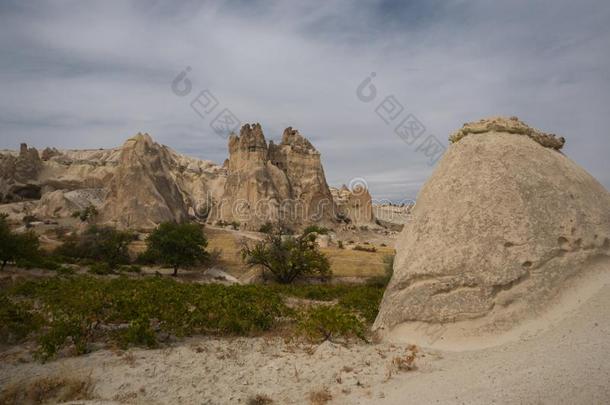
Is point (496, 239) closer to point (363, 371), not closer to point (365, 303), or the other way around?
point (363, 371)

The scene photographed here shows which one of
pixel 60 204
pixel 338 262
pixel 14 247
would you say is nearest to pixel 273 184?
pixel 60 204

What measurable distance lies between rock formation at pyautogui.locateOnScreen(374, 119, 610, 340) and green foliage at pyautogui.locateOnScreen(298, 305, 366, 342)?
450 millimetres

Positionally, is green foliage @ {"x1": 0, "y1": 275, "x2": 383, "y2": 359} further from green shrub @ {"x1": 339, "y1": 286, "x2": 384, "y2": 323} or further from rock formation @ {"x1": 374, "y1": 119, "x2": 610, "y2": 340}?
rock formation @ {"x1": 374, "y1": 119, "x2": 610, "y2": 340}

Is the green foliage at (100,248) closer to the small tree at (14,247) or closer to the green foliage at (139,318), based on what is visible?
the small tree at (14,247)

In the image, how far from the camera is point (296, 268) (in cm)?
2211

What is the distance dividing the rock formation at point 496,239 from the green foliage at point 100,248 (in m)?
21.9

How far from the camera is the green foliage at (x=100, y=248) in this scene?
81.8 feet

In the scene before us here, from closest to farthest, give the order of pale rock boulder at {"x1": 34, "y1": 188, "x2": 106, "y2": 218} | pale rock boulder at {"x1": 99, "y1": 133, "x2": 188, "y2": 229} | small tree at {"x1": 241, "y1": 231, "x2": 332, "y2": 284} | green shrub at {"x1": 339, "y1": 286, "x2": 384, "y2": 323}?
green shrub at {"x1": 339, "y1": 286, "x2": 384, "y2": 323}
small tree at {"x1": 241, "y1": 231, "x2": 332, "y2": 284}
pale rock boulder at {"x1": 99, "y1": 133, "x2": 188, "y2": 229}
pale rock boulder at {"x1": 34, "y1": 188, "x2": 106, "y2": 218}

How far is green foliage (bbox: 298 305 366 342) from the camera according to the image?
6477 millimetres

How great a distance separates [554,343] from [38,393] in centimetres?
615

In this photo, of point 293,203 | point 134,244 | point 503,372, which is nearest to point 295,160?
point 293,203

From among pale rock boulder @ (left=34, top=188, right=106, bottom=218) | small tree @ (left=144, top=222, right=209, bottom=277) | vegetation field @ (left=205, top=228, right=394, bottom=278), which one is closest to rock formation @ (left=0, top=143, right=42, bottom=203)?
pale rock boulder @ (left=34, top=188, right=106, bottom=218)

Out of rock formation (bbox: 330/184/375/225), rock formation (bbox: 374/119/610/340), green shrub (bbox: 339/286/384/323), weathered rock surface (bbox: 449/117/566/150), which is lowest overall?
green shrub (bbox: 339/286/384/323)

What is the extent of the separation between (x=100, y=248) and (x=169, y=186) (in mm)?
18423
